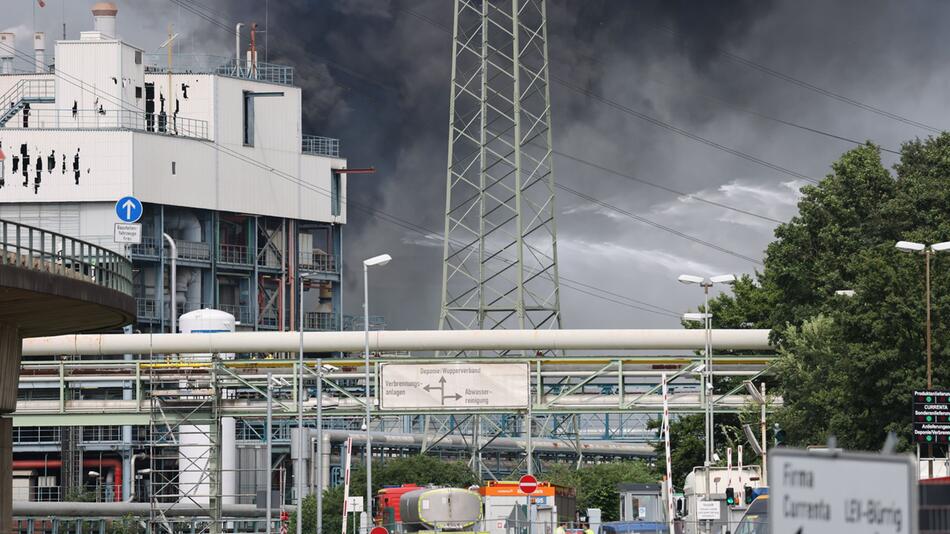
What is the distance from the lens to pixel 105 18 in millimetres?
128500

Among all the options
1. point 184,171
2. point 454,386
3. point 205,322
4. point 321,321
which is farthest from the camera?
point 321,321

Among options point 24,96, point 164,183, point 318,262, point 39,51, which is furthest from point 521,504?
point 39,51

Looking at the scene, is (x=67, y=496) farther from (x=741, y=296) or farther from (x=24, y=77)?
(x=741, y=296)

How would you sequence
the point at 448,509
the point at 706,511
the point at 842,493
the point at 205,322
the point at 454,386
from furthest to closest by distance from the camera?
the point at 205,322 → the point at 454,386 → the point at 448,509 → the point at 706,511 → the point at 842,493

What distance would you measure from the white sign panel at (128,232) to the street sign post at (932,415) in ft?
240

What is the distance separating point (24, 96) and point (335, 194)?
90.5ft

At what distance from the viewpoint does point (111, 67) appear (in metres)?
124

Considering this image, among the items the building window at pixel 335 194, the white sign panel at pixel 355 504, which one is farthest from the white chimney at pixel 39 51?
the white sign panel at pixel 355 504

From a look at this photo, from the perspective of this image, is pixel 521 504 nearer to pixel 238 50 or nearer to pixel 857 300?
pixel 857 300

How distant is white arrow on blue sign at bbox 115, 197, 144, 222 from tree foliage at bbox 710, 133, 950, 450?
4977 cm

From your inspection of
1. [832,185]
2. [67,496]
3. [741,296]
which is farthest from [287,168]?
[832,185]

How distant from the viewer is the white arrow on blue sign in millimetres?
117000

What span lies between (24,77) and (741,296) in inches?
2904

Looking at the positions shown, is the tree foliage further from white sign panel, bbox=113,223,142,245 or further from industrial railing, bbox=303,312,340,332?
industrial railing, bbox=303,312,340,332
